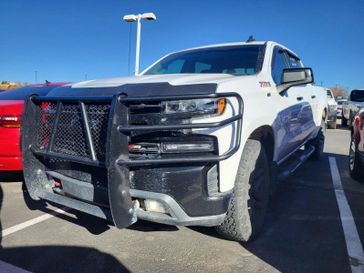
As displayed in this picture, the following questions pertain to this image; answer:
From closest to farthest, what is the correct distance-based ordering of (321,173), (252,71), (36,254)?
(36,254)
(252,71)
(321,173)

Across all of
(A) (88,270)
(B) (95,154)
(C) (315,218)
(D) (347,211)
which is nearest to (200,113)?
(B) (95,154)

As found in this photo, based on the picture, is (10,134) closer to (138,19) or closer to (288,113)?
(288,113)

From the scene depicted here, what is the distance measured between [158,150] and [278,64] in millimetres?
2475

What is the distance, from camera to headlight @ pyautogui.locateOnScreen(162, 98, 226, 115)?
2.63 meters

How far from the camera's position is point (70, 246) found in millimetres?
3205

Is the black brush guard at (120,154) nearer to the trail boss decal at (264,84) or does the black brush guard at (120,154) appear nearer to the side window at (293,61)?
the trail boss decal at (264,84)

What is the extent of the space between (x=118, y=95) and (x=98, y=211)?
95 cm

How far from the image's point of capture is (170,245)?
10.6 feet

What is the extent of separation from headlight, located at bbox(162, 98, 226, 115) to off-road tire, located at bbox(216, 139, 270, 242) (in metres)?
0.58

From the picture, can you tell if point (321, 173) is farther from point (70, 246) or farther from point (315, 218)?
point (70, 246)

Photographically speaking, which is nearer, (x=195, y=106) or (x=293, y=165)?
(x=195, y=106)

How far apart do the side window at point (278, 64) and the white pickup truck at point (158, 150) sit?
0.51m

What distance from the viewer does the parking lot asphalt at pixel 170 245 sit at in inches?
113

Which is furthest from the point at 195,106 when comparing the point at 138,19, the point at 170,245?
the point at 138,19
